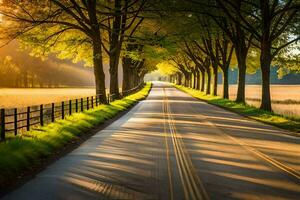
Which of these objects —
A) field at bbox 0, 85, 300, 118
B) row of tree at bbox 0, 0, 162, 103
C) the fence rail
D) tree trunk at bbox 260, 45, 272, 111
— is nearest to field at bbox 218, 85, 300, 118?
field at bbox 0, 85, 300, 118

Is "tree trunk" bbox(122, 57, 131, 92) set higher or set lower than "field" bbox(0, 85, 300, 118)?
higher

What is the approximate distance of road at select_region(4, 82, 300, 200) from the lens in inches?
382

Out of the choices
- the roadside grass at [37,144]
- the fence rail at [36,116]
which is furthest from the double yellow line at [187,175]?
the fence rail at [36,116]

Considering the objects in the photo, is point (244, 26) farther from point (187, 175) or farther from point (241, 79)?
point (187, 175)

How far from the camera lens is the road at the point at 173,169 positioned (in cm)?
969

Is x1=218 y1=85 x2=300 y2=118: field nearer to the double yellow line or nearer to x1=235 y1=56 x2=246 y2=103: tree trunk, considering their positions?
x1=235 y1=56 x2=246 y2=103: tree trunk

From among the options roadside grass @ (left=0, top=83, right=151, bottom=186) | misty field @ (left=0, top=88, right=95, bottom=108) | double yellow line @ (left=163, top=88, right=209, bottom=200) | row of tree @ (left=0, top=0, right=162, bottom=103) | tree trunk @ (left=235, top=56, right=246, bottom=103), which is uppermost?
row of tree @ (left=0, top=0, right=162, bottom=103)

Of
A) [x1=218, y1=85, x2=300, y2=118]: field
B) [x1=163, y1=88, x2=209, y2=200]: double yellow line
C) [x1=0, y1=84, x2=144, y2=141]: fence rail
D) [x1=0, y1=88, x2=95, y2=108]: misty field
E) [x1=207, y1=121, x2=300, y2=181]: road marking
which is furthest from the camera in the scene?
[x1=0, y1=88, x2=95, y2=108]: misty field

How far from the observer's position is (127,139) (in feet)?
59.8

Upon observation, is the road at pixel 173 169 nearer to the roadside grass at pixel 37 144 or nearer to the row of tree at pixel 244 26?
the roadside grass at pixel 37 144

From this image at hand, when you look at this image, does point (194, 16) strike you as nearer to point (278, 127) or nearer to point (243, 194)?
point (278, 127)

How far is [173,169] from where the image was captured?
40.2ft

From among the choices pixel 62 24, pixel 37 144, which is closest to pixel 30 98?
pixel 62 24

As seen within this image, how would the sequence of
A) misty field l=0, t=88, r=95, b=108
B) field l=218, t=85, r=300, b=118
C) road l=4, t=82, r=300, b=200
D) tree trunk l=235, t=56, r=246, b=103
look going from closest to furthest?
road l=4, t=82, r=300, b=200, field l=218, t=85, r=300, b=118, tree trunk l=235, t=56, r=246, b=103, misty field l=0, t=88, r=95, b=108
